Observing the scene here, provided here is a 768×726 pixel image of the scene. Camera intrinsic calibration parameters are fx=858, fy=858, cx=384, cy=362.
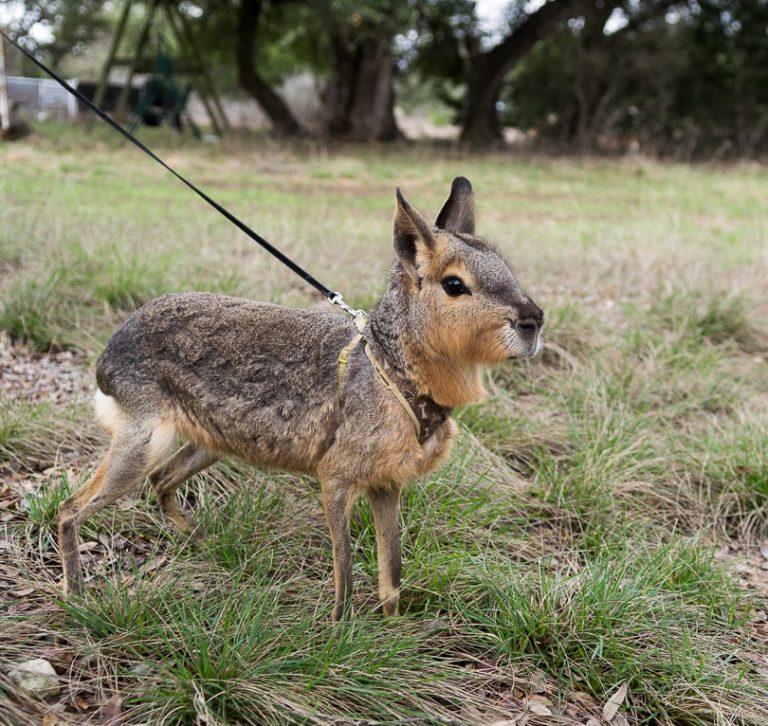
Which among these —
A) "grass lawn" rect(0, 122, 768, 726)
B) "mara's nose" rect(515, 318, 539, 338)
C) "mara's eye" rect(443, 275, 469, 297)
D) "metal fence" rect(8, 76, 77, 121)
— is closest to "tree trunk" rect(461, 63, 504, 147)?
"metal fence" rect(8, 76, 77, 121)

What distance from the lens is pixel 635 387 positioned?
5.58 metres

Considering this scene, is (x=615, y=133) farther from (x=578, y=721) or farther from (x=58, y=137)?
(x=578, y=721)

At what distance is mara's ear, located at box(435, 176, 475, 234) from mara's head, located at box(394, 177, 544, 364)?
262mm

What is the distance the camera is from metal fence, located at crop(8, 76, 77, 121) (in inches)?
1096

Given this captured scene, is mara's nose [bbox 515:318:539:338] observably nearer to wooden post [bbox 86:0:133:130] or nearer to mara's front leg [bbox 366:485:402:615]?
mara's front leg [bbox 366:485:402:615]

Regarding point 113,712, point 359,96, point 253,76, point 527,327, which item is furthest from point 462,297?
point 253,76

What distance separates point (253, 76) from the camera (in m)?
23.1

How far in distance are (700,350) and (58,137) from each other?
46.3 ft

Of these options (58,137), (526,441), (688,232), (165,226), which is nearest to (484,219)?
(688,232)

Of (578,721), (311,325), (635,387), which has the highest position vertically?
(311,325)

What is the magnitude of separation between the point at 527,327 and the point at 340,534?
1.01 metres

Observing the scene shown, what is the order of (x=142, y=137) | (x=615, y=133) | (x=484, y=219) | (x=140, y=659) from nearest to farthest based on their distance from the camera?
(x=140, y=659) < (x=484, y=219) < (x=142, y=137) < (x=615, y=133)

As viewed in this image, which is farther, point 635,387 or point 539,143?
point 539,143

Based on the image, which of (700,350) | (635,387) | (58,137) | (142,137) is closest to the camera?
(635,387)
